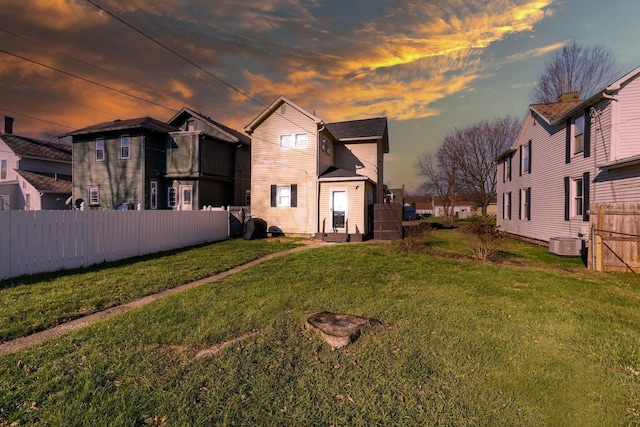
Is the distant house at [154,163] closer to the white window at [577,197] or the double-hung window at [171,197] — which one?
the double-hung window at [171,197]

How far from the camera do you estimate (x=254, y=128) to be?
17500 millimetres

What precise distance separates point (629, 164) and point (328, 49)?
36.9ft

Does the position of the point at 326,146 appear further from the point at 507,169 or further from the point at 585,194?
the point at 507,169

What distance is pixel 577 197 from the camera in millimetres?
12523

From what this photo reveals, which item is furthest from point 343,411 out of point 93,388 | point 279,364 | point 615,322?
point 615,322

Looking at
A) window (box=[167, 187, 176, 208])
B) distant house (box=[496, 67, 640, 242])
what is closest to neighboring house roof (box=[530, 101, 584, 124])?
distant house (box=[496, 67, 640, 242])

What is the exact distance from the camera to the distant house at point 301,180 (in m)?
15.8

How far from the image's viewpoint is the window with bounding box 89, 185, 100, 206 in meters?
21.7

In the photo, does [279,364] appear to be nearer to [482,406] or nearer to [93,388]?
[93,388]

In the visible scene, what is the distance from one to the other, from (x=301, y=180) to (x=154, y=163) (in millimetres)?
11576

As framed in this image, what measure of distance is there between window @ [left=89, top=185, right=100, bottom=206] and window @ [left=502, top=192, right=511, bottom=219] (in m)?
29.8

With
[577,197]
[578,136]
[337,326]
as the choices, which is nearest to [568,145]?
[578,136]

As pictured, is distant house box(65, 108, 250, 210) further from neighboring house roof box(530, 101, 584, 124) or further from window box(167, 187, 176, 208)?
neighboring house roof box(530, 101, 584, 124)

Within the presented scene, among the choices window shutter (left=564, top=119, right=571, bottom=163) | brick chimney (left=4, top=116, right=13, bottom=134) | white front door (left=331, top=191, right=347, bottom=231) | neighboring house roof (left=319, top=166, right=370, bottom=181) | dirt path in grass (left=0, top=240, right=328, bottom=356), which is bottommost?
dirt path in grass (left=0, top=240, right=328, bottom=356)
